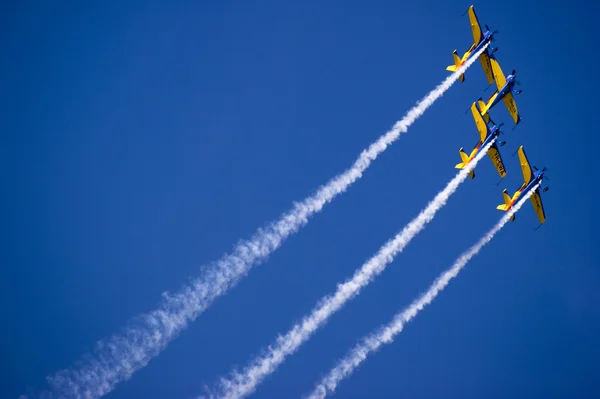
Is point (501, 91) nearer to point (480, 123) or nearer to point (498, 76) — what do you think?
point (498, 76)

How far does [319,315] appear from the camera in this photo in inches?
2020

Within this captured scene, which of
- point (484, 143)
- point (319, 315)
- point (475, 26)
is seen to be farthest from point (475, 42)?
point (319, 315)

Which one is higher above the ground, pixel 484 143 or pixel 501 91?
pixel 501 91

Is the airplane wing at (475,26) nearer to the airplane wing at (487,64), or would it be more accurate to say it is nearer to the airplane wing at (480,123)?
the airplane wing at (487,64)

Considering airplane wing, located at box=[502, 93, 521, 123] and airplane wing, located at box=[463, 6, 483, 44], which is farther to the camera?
airplane wing, located at box=[502, 93, 521, 123]

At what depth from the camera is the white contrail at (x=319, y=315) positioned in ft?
162

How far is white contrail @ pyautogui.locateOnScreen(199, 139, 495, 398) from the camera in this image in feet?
162

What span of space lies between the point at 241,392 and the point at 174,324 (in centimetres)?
480

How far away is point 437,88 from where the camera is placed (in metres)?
56.6

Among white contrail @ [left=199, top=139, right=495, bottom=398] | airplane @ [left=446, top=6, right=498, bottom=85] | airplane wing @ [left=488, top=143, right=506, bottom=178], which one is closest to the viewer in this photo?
white contrail @ [left=199, top=139, right=495, bottom=398]

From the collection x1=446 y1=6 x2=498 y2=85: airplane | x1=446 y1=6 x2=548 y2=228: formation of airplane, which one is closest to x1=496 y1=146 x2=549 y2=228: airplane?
x1=446 y1=6 x2=548 y2=228: formation of airplane

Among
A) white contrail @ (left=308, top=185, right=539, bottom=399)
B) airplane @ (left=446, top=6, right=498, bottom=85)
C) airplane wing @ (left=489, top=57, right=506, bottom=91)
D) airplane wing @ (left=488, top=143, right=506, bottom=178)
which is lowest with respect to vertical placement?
white contrail @ (left=308, top=185, right=539, bottom=399)

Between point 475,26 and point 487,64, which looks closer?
point 475,26

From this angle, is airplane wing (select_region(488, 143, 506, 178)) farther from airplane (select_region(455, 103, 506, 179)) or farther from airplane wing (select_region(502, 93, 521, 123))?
airplane wing (select_region(502, 93, 521, 123))
